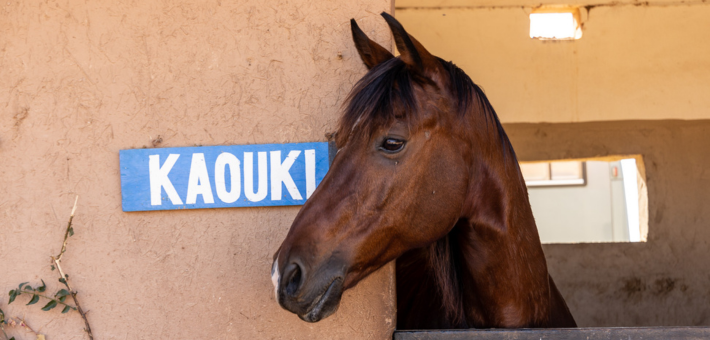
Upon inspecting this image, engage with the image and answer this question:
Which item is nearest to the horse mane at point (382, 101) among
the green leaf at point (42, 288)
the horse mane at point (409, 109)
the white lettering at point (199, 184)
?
the horse mane at point (409, 109)

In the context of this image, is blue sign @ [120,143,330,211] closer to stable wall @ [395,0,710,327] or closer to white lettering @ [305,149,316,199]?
white lettering @ [305,149,316,199]

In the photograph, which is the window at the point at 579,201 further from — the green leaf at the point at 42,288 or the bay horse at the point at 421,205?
the green leaf at the point at 42,288

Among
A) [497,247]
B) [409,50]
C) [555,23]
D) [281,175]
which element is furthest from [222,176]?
[555,23]

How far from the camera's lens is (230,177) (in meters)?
2.02

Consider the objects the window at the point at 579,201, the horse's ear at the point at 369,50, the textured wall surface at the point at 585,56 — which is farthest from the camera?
the window at the point at 579,201

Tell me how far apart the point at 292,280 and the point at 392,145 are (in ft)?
1.63

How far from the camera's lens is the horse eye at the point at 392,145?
169cm

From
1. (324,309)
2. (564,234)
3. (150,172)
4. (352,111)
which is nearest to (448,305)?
(324,309)

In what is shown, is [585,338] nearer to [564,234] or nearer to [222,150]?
[222,150]

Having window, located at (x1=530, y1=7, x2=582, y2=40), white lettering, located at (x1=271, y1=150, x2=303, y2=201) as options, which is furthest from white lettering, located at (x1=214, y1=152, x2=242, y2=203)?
window, located at (x1=530, y1=7, x2=582, y2=40)

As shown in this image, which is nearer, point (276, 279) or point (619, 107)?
point (276, 279)

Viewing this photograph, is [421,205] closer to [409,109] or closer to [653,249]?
[409,109]

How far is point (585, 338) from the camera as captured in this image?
1.75 m

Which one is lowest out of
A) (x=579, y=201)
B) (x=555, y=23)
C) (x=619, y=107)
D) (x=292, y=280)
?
(x=579, y=201)
